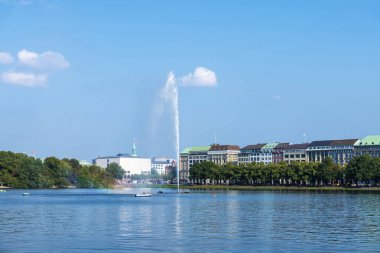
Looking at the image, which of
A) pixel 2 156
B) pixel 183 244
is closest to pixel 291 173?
pixel 2 156


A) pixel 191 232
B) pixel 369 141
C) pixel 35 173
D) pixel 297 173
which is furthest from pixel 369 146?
pixel 191 232

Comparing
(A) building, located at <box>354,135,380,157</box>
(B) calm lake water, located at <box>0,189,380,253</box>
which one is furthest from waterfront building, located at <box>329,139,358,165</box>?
(B) calm lake water, located at <box>0,189,380,253</box>

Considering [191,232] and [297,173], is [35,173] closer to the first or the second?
[297,173]

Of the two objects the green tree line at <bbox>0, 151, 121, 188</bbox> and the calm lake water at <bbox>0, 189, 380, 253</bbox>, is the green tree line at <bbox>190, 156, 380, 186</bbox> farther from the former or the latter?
the calm lake water at <bbox>0, 189, 380, 253</bbox>

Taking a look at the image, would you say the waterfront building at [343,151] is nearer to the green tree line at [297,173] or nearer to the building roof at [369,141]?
the building roof at [369,141]

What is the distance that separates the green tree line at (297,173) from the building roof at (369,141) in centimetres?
4005

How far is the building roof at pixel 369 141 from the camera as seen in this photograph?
19062 cm

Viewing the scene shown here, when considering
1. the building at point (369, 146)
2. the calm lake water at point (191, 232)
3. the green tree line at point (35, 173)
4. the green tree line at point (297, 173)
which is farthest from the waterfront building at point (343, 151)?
the calm lake water at point (191, 232)

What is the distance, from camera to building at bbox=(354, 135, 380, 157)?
620ft

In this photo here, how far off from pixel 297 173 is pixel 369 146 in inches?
1849

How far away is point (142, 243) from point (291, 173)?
4791 inches

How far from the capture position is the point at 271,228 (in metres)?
43.1

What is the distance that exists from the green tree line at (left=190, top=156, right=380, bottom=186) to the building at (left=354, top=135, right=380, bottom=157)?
38.6 m

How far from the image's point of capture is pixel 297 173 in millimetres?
153500
